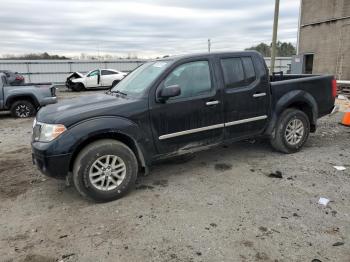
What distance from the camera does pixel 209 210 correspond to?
3.77 meters

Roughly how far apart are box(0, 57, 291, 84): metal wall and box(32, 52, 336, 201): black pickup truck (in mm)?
21204

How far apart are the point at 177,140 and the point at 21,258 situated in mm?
2389

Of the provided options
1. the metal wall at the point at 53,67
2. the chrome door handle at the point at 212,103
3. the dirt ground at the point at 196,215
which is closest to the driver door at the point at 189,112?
the chrome door handle at the point at 212,103

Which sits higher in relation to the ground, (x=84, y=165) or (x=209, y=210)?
(x=84, y=165)

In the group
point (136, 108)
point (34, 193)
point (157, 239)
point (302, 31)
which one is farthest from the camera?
point (302, 31)

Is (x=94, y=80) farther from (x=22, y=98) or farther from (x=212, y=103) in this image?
(x=212, y=103)

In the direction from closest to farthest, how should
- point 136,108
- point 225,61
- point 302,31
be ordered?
point 136,108
point 225,61
point 302,31

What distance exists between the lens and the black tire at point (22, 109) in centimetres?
1123

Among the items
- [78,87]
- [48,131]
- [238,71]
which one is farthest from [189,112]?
[78,87]

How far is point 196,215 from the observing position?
12.0 ft

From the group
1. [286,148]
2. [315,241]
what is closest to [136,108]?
[315,241]

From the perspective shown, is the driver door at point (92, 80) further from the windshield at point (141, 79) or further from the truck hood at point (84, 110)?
the truck hood at point (84, 110)

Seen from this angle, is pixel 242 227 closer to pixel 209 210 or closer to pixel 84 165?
pixel 209 210

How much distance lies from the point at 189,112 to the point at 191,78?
520 millimetres
